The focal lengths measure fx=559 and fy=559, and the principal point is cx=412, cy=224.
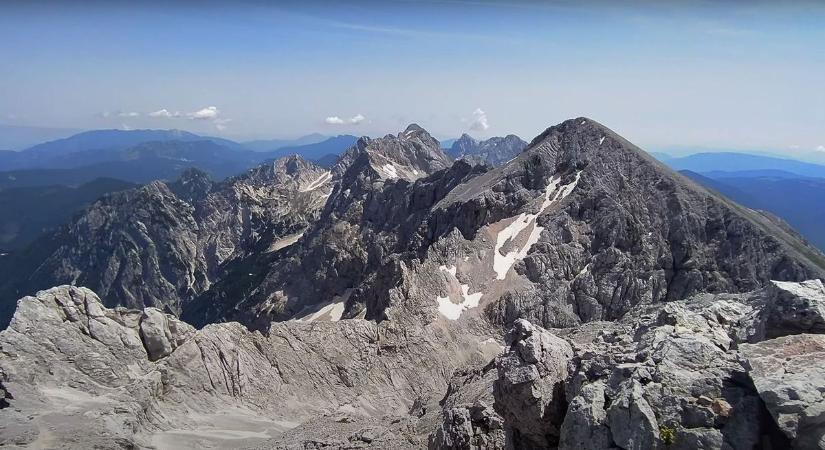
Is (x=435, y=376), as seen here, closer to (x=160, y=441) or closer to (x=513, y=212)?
(x=160, y=441)

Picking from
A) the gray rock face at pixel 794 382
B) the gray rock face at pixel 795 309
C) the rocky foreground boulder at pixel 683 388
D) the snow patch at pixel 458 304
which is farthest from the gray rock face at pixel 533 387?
the snow patch at pixel 458 304

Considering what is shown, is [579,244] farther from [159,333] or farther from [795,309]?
[795,309]

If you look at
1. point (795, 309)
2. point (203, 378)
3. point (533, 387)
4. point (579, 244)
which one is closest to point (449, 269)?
point (579, 244)

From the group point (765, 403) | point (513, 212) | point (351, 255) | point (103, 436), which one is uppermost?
point (765, 403)

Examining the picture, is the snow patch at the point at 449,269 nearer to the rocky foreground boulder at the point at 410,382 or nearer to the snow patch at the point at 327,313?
the rocky foreground boulder at the point at 410,382

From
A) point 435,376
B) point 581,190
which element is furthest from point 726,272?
point 435,376

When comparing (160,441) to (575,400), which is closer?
(575,400)

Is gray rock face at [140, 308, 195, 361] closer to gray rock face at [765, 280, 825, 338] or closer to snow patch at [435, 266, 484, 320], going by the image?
snow patch at [435, 266, 484, 320]
